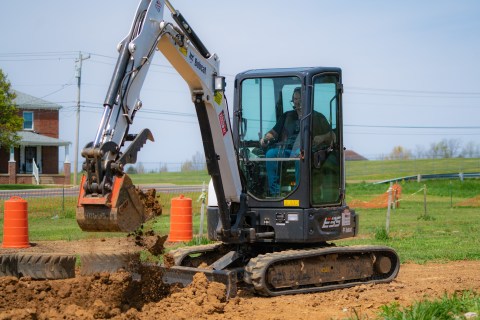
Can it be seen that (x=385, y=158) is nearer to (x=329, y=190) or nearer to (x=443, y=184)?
(x=443, y=184)

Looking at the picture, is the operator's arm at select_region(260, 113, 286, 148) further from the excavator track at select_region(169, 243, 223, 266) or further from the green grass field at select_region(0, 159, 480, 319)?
the green grass field at select_region(0, 159, 480, 319)

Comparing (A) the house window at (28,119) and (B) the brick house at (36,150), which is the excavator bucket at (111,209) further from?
(A) the house window at (28,119)

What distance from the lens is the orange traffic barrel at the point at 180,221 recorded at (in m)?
17.5

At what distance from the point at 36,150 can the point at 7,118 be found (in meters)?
10.3

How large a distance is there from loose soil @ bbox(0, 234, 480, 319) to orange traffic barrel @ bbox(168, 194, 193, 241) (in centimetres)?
712

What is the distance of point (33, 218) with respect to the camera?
2612cm

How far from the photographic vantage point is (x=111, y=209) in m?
7.59

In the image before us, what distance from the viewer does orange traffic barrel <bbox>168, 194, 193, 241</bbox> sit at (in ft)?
57.4

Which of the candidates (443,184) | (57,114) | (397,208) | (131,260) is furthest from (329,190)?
(57,114)

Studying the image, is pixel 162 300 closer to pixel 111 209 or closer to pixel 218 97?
pixel 111 209

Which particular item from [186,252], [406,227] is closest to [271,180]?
[186,252]

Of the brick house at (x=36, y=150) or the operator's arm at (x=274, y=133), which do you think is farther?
the brick house at (x=36, y=150)

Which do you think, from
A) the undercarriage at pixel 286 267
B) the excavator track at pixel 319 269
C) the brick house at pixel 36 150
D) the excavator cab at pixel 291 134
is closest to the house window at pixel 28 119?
the brick house at pixel 36 150

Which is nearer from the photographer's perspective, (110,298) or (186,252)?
(110,298)
